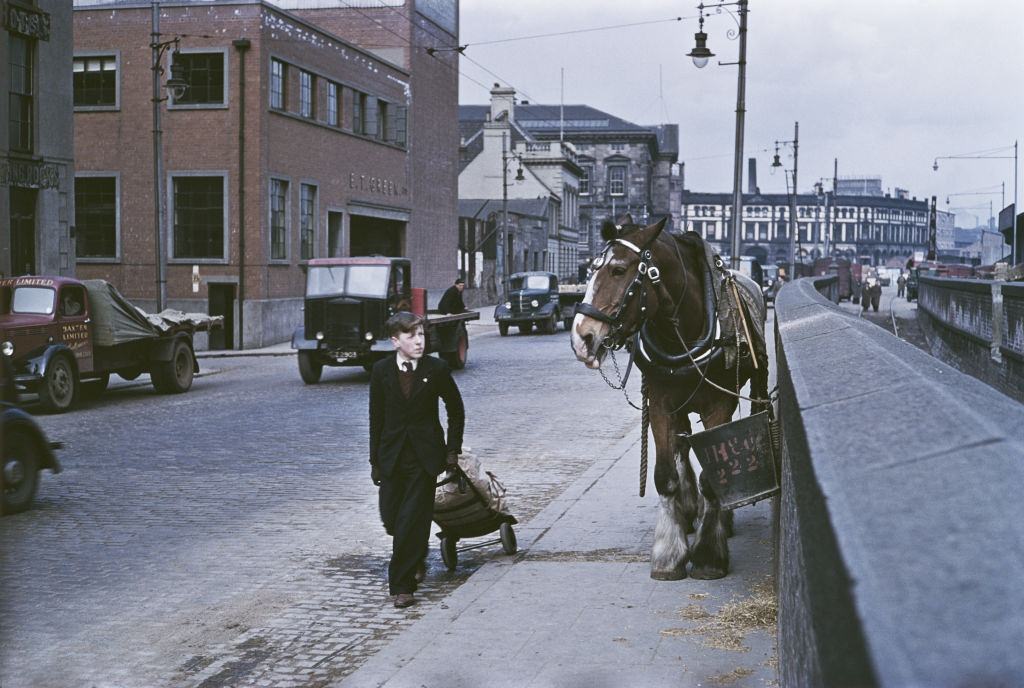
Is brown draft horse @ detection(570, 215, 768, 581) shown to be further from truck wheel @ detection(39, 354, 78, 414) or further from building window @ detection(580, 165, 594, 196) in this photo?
building window @ detection(580, 165, 594, 196)

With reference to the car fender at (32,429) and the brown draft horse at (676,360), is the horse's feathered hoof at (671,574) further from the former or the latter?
the car fender at (32,429)

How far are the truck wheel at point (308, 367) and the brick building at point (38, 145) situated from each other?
7797mm

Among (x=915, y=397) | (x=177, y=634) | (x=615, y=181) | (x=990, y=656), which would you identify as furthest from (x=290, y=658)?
(x=615, y=181)

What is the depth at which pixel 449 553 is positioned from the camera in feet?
27.1

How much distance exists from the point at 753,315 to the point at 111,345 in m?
14.9

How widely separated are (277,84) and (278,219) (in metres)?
4.23

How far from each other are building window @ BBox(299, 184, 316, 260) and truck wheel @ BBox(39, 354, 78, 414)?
20621 millimetres

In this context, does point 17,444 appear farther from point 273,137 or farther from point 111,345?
point 273,137

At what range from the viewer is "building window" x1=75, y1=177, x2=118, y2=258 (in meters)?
36.3

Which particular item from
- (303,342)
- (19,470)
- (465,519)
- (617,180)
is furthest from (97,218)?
(617,180)

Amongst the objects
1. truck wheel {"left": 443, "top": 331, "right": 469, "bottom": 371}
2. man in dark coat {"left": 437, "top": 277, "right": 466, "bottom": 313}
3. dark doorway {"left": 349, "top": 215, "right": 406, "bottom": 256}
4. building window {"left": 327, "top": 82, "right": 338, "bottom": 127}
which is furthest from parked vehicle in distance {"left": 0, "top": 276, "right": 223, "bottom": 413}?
dark doorway {"left": 349, "top": 215, "right": 406, "bottom": 256}

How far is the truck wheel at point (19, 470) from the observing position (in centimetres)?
1004

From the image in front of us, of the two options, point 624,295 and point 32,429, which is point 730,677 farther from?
point 32,429

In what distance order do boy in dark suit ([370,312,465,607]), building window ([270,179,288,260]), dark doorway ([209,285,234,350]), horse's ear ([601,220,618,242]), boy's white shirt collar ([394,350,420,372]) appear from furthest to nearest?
building window ([270,179,288,260]) → dark doorway ([209,285,234,350]) → boy's white shirt collar ([394,350,420,372]) → boy in dark suit ([370,312,465,607]) → horse's ear ([601,220,618,242])
